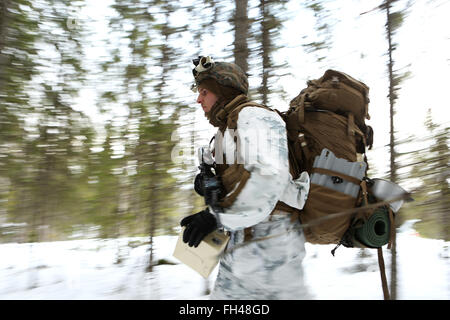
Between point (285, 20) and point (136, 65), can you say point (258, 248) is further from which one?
point (136, 65)

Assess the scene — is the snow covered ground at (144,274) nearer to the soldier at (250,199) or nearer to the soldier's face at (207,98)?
the soldier at (250,199)

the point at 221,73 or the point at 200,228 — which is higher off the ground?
the point at 221,73

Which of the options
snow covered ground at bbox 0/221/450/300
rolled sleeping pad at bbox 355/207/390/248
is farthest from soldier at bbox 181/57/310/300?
snow covered ground at bbox 0/221/450/300

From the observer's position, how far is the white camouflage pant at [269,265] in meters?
1.37

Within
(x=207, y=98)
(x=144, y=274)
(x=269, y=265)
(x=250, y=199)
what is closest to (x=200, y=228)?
(x=250, y=199)

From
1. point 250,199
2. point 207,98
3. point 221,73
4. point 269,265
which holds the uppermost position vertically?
point 221,73

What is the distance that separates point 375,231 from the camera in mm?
1372

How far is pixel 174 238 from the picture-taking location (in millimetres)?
3928

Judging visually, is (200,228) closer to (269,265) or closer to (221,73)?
(269,265)

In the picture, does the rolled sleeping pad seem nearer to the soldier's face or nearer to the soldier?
the soldier

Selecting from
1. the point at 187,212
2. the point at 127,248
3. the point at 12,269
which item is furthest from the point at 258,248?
the point at 12,269

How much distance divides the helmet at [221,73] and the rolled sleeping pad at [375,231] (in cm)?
87

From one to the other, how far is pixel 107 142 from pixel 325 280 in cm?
323

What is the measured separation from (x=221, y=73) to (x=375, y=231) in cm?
105
